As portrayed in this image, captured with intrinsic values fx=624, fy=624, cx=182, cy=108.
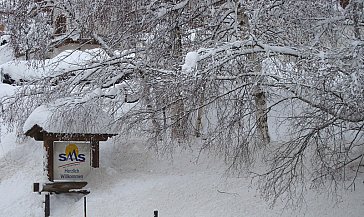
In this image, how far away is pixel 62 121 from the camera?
1266 centimetres

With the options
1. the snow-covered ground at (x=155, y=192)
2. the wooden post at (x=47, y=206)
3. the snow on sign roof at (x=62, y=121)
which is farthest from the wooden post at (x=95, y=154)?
the wooden post at (x=47, y=206)

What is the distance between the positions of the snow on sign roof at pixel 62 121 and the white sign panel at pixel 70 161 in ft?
1.49

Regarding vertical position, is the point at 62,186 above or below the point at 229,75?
below

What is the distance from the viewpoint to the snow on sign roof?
490 inches

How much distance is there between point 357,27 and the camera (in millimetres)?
9109

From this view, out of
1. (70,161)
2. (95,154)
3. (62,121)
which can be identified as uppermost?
(62,121)

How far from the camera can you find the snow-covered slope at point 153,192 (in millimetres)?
11047

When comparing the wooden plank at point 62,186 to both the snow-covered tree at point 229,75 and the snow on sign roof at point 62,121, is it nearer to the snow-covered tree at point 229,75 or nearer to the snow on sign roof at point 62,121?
the snow on sign roof at point 62,121

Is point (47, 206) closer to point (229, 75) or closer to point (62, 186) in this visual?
point (62, 186)

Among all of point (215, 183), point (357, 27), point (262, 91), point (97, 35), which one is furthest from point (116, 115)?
point (357, 27)

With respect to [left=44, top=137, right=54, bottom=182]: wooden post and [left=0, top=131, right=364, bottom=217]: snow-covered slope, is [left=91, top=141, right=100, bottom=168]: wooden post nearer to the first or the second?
[left=0, top=131, right=364, bottom=217]: snow-covered slope

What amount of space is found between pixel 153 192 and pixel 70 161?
6.95ft

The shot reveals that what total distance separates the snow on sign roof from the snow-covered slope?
1.13 metres

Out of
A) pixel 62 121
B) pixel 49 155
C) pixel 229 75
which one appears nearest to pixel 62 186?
pixel 49 155
